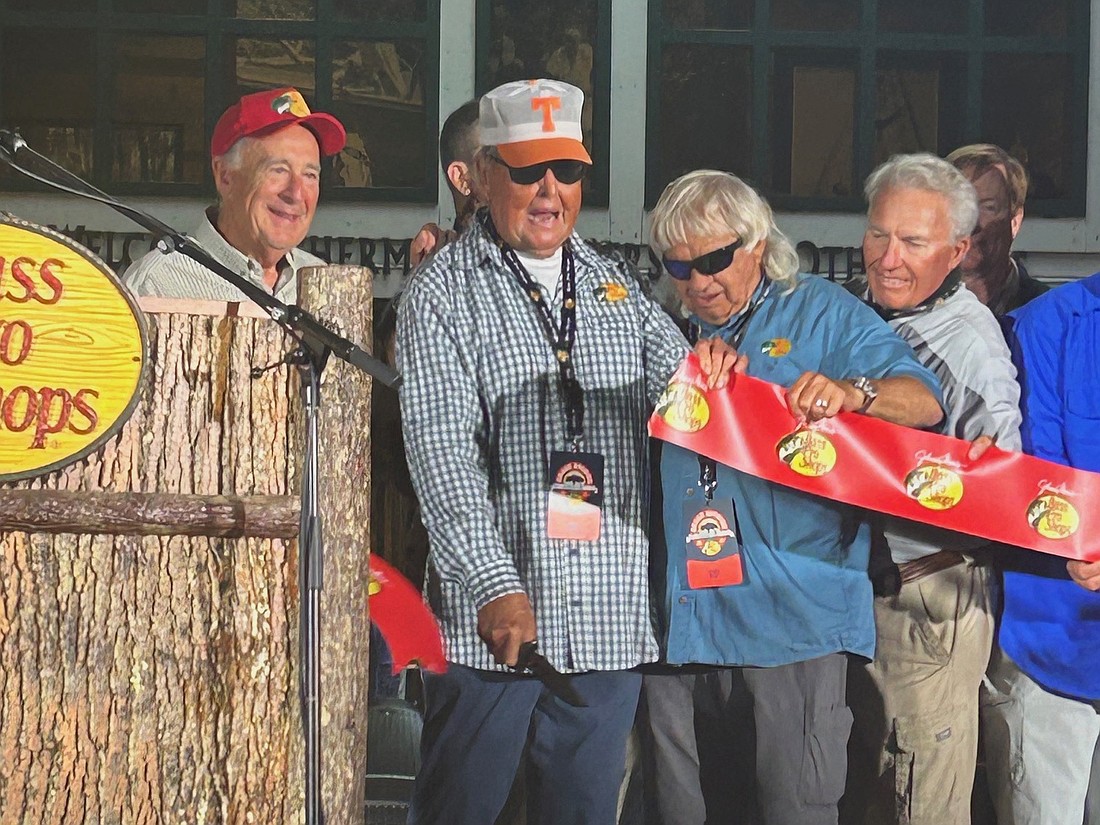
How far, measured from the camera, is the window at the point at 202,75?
14.6 feet

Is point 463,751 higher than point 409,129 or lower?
lower

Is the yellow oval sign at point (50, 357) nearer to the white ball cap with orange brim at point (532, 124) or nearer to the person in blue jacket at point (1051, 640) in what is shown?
the white ball cap with orange brim at point (532, 124)

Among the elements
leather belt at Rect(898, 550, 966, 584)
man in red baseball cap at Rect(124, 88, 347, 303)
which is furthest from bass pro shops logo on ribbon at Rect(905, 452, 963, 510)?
man in red baseball cap at Rect(124, 88, 347, 303)

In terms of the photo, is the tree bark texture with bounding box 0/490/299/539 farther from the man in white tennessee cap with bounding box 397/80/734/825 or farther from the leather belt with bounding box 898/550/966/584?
the leather belt with bounding box 898/550/966/584

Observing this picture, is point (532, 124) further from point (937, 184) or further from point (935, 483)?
point (935, 483)

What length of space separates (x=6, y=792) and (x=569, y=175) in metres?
1.79

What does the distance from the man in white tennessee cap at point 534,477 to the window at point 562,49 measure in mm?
815

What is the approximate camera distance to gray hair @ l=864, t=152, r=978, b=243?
392cm

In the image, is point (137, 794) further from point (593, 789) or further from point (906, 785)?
Result: point (906, 785)

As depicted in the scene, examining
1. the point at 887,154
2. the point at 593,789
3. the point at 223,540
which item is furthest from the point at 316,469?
the point at 887,154

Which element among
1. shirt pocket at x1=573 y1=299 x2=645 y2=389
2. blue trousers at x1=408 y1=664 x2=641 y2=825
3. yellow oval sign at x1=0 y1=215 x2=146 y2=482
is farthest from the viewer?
shirt pocket at x1=573 y1=299 x2=645 y2=389

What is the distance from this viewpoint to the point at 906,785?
3791mm

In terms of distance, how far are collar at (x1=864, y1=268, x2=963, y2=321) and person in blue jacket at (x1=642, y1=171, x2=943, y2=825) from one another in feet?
0.41

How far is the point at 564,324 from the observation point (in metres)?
3.59
